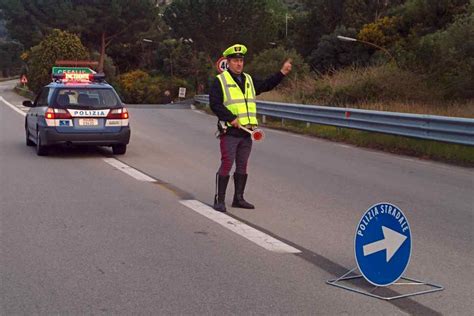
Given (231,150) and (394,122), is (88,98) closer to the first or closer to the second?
(231,150)

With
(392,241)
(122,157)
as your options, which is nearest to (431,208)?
(392,241)

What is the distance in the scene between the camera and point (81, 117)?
1346 centimetres

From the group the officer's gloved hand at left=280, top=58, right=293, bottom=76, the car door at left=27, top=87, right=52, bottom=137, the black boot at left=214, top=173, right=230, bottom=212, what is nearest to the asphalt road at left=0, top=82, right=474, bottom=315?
the black boot at left=214, top=173, right=230, bottom=212

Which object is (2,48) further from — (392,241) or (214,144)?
(392,241)

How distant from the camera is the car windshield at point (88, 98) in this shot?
44.3 feet

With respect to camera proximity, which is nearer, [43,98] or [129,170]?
[129,170]

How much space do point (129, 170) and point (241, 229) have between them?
16.1 ft

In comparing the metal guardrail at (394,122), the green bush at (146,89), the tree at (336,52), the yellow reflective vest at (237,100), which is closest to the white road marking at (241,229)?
the yellow reflective vest at (237,100)

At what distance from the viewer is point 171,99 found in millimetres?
67188

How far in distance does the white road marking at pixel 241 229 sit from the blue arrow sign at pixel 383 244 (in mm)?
1333

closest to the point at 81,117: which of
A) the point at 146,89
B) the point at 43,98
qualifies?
the point at 43,98

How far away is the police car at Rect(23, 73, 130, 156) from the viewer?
13.3 metres

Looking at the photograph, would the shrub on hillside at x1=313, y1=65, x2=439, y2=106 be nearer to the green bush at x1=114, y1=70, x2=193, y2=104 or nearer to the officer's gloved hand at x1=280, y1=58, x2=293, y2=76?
the officer's gloved hand at x1=280, y1=58, x2=293, y2=76

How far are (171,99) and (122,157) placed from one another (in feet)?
176
